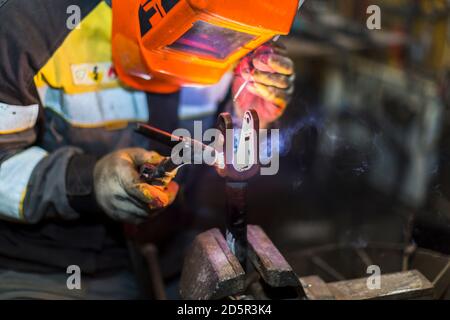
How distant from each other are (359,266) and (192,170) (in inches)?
30.1

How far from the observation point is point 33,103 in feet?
4.37

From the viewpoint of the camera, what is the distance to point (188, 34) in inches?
45.6

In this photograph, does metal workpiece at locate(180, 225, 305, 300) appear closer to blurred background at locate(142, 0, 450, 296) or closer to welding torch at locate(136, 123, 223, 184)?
welding torch at locate(136, 123, 223, 184)

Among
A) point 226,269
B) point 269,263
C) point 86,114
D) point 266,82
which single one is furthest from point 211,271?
point 86,114

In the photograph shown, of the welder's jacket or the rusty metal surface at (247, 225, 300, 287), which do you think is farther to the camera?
the welder's jacket

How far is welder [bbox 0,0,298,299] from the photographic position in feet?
4.07

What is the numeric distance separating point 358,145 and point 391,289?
1.77 feet

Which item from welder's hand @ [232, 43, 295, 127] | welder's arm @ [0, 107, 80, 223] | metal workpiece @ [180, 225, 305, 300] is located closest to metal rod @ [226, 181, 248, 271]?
metal workpiece @ [180, 225, 305, 300]

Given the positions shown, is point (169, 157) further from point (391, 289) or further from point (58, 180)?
point (391, 289)

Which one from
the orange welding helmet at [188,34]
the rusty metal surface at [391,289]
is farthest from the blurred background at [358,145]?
the orange welding helmet at [188,34]

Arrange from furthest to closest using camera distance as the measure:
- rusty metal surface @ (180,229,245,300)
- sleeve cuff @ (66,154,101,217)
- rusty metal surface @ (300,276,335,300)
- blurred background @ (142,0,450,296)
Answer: blurred background @ (142,0,450,296), sleeve cuff @ (66,154,101,217), rusty metal surface @ (300,276,335,300), rusty metal surface @ (180,229,245,300)

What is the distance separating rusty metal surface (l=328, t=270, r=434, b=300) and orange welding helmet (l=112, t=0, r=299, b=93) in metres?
0.74

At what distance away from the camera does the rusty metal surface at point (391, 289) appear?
1.22 metres
